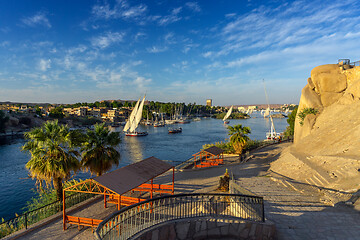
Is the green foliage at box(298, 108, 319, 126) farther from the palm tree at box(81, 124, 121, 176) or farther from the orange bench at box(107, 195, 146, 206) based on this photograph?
the orange bench at box(107, 195, 146, 206)

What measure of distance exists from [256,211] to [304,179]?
10453mm

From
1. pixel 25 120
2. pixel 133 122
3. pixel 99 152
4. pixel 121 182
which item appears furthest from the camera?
pixel 25 120

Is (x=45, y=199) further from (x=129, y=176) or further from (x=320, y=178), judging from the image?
(x=320, y=178)

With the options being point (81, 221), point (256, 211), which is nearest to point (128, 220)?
point (256, 211)

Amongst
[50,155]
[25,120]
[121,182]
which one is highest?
[50,155]

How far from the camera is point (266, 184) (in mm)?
14508

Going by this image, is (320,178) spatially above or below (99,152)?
below

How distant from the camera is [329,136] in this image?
20.9 metres

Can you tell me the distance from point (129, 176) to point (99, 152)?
6.48m

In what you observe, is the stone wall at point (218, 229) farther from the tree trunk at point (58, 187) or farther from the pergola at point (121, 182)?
the tree trunk at point (58, 187)

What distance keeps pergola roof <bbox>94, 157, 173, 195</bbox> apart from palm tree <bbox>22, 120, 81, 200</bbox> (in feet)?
14.6

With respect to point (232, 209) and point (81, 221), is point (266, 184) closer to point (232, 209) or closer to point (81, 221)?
point (232, 209)

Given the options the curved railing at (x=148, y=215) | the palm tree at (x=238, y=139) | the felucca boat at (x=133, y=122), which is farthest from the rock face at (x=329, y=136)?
the felucca boat at (x=133, y=122)

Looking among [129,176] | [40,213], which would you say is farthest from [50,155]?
[129,176]
